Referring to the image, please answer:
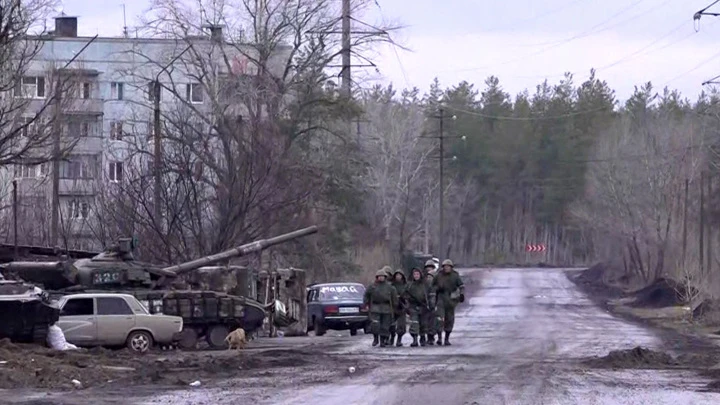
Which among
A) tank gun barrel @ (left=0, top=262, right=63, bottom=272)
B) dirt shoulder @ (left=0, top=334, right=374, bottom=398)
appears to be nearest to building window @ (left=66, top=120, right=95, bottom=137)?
tank gun barrel @ (left=0, top=262, right=63, bottom=272)

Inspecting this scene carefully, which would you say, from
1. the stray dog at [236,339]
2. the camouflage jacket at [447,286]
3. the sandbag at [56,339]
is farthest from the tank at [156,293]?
the camouflage jacket at [447,286]

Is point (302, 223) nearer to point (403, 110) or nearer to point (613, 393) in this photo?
point (613, 393)

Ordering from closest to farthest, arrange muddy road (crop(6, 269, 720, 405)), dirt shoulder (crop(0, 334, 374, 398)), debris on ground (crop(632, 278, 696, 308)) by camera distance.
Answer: muddy road (crop(6, 269, 720, 405)) < dirt shoulder (crop(0, 334, 374, 398)) < debris on ground (crop(632, 278, 696, 308))

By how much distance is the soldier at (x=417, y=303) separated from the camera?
29.1 m

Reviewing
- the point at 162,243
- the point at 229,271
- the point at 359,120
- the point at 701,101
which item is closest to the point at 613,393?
the point at 229,271

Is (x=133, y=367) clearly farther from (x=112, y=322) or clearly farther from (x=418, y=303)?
(x=418, y=303)

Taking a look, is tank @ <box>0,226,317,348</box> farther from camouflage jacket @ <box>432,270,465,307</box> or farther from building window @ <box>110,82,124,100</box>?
building window @ <box>110,82,124,100</box>

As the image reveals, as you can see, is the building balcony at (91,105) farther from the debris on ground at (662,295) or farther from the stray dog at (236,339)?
the stray dog at (236,339)

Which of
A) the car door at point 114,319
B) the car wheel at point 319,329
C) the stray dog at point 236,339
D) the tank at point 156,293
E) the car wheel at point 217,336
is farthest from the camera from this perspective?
the car wheel at point 319,329

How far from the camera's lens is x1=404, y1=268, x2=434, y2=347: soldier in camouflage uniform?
95.6 ft

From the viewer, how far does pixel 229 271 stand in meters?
34.6

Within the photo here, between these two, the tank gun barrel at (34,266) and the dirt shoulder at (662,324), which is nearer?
the dirt shoulder at (662,324)

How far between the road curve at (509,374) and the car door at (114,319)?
460 centimetres

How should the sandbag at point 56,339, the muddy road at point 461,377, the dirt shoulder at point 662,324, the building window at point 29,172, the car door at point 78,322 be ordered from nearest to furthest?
1. the muddy road at point 461,377
2. the dirt shoulder at point 662,324
3. the sandbag at point 56,339
4. the car door at point 78,322
5. the building window at point 29,172
